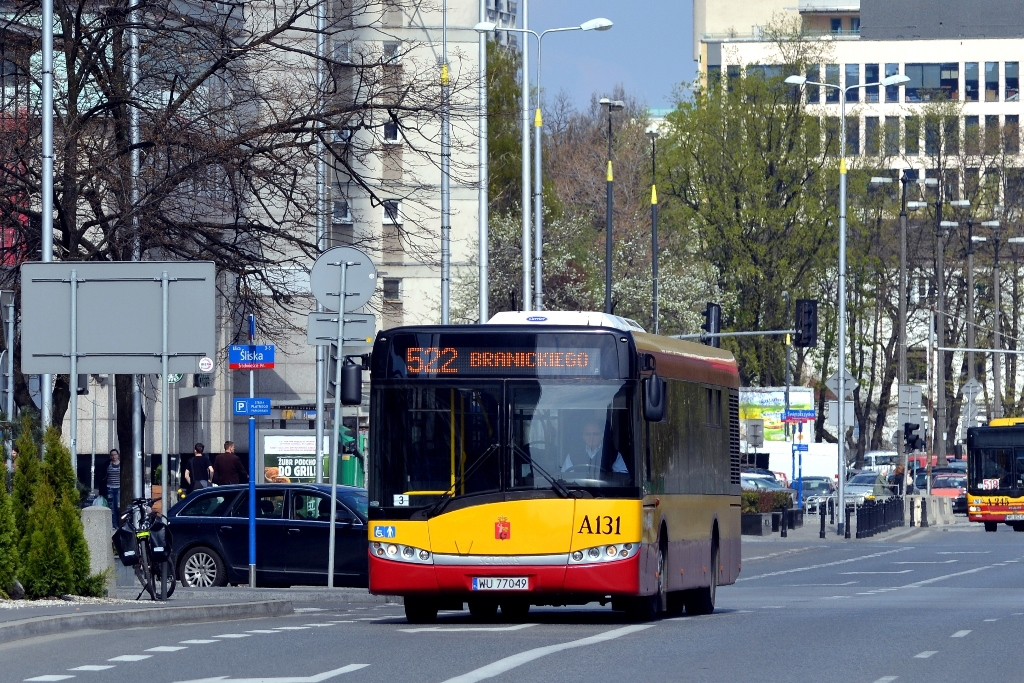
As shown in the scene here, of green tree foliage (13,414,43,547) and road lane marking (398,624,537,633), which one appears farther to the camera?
green tree foliage (13,414,43,547)

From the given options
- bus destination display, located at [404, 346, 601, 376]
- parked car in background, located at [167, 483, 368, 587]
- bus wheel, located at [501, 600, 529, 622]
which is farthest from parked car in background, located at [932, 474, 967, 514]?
bus destination display, located at [404, 346, 601, 376]

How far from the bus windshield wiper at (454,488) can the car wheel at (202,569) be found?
8622 millimetres

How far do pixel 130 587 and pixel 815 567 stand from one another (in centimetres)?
1532

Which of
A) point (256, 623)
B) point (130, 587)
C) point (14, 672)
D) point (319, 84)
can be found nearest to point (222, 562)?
point (130, 587)

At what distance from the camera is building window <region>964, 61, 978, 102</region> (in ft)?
407

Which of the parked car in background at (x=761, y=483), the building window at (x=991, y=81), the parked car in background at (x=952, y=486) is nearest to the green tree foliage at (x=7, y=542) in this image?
the parked car in background at (x=761, y=483)

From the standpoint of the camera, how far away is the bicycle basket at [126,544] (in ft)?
64.7

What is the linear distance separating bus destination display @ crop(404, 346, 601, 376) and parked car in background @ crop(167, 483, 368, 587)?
287 inches

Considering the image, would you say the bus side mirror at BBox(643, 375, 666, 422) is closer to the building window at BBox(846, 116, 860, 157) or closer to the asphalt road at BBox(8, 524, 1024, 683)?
the asphalt road at BBox(8, 524, 1024, 683)

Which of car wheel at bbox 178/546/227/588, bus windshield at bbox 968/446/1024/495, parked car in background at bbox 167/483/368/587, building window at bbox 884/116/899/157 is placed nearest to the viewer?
parked car in background at bbox 167/483/368/587

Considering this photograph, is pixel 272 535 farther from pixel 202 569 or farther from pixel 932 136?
pixel 932 136

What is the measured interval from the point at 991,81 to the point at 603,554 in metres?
111

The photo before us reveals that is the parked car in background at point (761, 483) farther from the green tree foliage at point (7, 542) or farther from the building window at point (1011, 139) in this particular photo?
the green tree foliage at point (7, 542)

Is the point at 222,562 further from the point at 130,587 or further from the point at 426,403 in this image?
the point at 426,403
